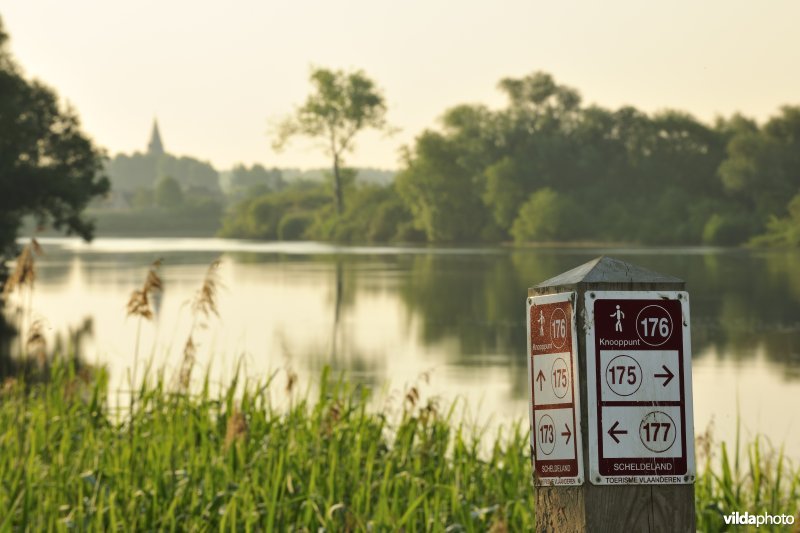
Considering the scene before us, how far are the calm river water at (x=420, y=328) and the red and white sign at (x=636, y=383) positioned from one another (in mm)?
4450

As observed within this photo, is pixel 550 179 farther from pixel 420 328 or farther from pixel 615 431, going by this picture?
pixel 615 431

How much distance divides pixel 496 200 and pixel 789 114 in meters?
18.8

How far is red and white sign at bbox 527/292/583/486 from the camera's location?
214 cm

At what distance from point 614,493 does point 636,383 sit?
0.20m

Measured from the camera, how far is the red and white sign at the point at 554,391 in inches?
84.4

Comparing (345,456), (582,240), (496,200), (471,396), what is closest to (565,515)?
(345,456)

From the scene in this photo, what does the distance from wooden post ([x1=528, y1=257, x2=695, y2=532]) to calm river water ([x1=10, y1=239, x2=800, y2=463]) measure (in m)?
4.41

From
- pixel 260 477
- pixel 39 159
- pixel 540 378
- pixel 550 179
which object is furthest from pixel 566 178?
pixel 540 378

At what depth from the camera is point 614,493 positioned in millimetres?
2168

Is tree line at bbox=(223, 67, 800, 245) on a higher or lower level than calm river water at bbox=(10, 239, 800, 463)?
higher

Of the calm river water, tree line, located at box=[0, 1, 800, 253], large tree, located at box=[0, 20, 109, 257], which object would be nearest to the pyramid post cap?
the calm river water

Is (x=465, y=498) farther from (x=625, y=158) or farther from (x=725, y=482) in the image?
(x=625, y=158)

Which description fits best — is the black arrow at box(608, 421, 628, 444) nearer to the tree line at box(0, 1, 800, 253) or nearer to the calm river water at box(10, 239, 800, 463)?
the calm river water at box(10, 239, 800, 463)

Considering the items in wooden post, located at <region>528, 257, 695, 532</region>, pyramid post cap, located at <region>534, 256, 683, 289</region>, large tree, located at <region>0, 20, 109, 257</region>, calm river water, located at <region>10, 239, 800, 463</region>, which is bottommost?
calm river water, located at <region>10, 239, 800, 463</region>
